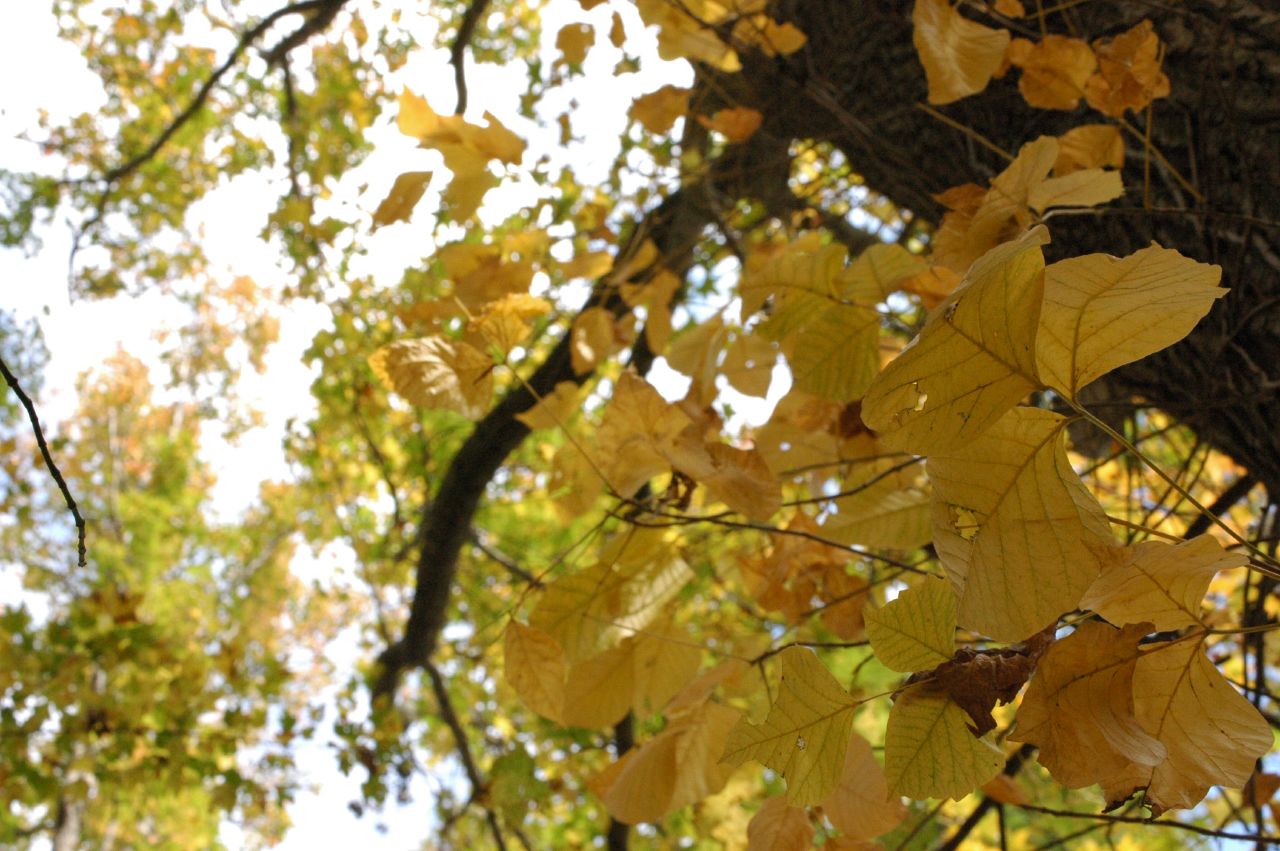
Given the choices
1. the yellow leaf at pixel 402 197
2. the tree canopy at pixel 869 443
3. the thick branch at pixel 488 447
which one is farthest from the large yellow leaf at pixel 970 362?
the thick branch at pixel 488 447

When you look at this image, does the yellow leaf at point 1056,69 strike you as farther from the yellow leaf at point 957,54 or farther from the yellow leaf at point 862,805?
the yellow leaf at point 862,805

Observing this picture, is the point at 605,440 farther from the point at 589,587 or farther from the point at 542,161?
the point at 542,161

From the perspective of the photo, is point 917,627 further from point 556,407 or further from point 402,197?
point 402,197

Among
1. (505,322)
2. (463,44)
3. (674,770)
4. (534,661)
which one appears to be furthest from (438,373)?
(463,44)

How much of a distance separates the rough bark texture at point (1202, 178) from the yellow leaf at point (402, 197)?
0.58 m

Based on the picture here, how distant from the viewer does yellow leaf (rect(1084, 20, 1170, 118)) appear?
80 cm

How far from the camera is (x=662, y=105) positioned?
1255 mm

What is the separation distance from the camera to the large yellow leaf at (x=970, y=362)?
0.40 m

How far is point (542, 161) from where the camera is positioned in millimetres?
1859

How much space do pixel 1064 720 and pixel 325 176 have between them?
3.05 meters

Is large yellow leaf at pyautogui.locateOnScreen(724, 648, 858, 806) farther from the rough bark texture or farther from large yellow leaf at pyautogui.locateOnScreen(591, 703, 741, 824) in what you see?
the rough bark texture

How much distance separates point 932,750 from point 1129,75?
691 millimetres

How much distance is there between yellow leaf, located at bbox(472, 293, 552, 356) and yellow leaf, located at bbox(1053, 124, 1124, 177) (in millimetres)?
579

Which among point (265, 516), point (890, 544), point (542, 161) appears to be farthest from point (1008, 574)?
point (265, 516)
